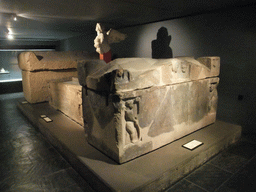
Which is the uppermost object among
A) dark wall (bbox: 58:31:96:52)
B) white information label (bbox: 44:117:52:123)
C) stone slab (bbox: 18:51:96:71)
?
dark wall (bbox: 58:31:96:52)

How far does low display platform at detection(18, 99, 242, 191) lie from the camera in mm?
2158

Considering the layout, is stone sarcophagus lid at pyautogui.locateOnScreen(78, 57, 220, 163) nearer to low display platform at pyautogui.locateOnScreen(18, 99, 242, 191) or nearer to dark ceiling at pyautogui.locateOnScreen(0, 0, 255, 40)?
low display platform at pyautogui.locateOnScreen(18, 99, 242, 191)

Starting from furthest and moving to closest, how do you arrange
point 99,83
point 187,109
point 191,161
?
point 187,109, point 191,161, point 99,83

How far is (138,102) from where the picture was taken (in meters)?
2.46

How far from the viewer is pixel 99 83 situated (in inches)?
95.0

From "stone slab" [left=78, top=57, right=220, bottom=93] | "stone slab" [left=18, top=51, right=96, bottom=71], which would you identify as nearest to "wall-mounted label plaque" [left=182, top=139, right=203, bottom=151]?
"stone slab" [left=78, top=57, right=220, bottom=93]

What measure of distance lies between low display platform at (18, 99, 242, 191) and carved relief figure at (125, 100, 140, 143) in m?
0.30

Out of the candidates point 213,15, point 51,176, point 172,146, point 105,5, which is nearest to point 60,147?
point 51,176

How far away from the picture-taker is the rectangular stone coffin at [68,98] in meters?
3.84

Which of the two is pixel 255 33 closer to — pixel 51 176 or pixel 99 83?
pixel 99 83

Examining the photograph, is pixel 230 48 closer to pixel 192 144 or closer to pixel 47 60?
pixel 192 144

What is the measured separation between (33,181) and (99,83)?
1.48 metres

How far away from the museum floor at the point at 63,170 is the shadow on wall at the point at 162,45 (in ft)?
8.15

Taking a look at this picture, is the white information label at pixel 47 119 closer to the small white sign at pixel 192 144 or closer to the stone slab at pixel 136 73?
the stone slab at pixel 136 73
